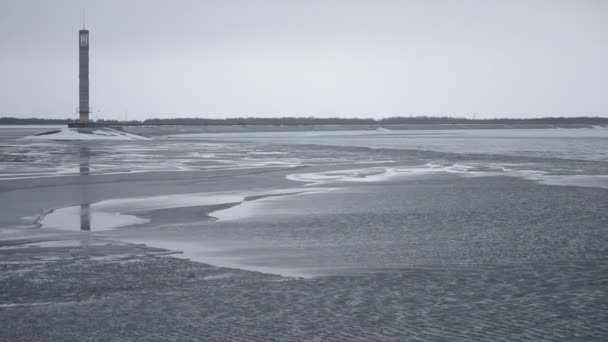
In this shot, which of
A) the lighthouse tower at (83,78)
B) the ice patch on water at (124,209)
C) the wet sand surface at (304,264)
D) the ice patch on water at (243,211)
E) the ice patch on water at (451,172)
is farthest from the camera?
the lighthouse tower at (83,78)

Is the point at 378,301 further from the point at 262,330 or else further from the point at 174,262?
the point at 174,262

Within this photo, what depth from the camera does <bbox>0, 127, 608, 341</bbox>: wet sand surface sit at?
673 cm

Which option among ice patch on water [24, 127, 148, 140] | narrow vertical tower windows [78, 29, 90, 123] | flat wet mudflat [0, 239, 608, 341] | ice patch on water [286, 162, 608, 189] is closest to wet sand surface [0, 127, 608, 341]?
flat wet mudflat [0, 239, 608, 341]

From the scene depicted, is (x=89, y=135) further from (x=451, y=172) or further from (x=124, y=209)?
(x=124, y=209)

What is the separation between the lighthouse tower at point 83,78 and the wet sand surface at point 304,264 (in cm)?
6418

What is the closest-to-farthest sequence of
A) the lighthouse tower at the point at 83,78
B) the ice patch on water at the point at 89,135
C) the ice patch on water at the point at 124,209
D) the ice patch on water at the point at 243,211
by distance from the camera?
1. the ice patch on water at the point at 124,209
2. the ice patch on water at the point at 243,211
3. the ice patch on water at the point at 89,135
4. the lighthouse tower at the point at 83,78

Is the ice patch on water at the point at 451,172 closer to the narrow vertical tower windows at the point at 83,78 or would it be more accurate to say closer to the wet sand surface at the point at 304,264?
the wet sand surface at the point at 304,264

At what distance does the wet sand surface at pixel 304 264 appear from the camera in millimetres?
6727

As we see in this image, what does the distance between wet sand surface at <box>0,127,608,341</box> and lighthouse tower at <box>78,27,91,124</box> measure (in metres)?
64.2

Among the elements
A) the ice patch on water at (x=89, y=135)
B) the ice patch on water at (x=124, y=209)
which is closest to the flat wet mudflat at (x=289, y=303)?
the ice patch on water at (x=124, y=209)

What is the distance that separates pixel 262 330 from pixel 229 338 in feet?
1.19

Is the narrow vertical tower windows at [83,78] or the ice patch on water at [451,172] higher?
the narrow vertical tower windows at [83,78]

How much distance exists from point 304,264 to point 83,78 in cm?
7761

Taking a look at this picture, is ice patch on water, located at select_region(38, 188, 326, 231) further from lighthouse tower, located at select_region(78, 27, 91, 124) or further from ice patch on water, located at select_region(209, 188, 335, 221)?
lighthouse tower, located at select_region(78, 27, 91, 124)
